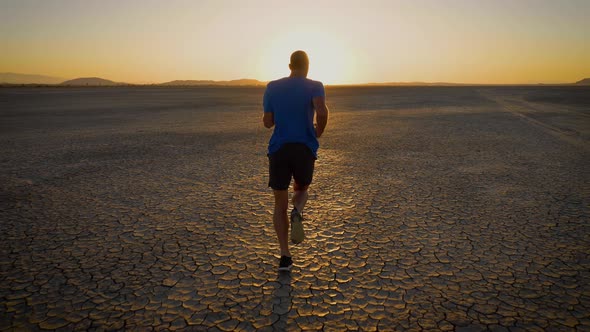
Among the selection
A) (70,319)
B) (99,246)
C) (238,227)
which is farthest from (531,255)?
(99,246)

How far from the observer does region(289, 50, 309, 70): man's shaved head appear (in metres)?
2.79

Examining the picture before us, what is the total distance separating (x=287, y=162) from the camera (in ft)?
9.36

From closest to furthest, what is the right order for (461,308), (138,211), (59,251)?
(461,308) < (59,251) < (138,211)

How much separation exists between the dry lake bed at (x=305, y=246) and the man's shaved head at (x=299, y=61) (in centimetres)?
183

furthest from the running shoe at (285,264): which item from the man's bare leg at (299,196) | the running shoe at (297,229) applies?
the man's bare leg at (299,196)

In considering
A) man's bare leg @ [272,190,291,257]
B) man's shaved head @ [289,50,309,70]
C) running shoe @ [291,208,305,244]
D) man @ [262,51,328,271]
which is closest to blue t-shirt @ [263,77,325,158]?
man @ [262,51,328,271]

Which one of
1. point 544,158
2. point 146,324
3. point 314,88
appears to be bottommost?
point 146,324

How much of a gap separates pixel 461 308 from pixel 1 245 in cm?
450

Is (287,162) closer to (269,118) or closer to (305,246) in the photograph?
(269,118)

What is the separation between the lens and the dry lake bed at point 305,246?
2496 millimetres

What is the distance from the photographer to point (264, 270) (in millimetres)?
3078

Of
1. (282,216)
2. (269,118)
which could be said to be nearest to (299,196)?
(282,216)

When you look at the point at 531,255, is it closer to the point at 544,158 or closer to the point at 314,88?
the point at 314,88

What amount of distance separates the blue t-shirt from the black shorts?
0.05 meters
